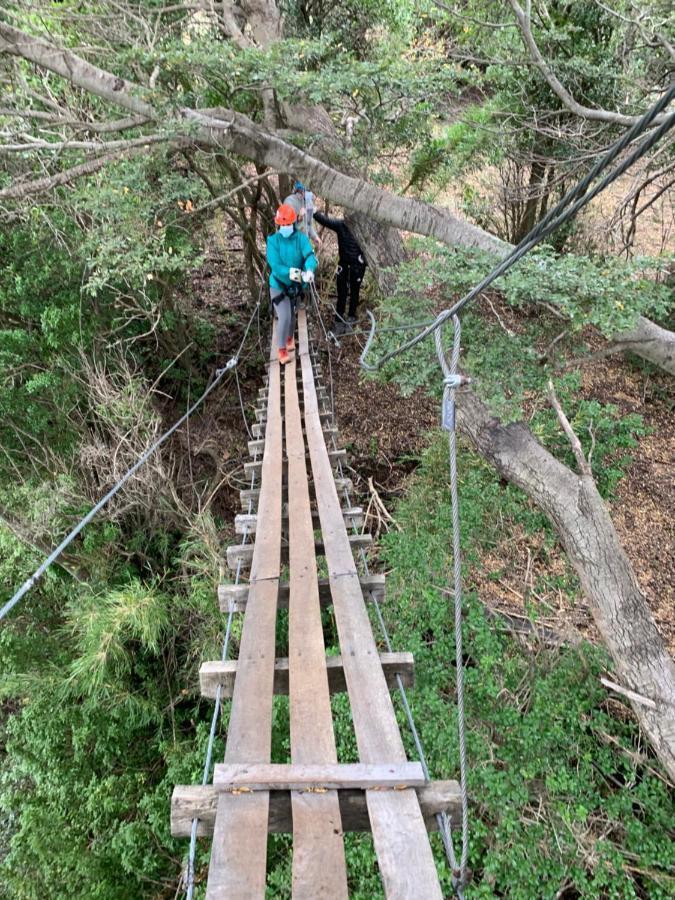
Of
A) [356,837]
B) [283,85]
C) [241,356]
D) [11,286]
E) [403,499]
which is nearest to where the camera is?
[356,837]

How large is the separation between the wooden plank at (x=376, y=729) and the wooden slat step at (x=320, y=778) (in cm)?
4

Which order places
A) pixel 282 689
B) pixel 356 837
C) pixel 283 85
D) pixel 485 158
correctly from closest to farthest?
pixel 282 689
pixel 356 837
pixel 283 85
pixel 485 158

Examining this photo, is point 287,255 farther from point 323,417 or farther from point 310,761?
point 310,761

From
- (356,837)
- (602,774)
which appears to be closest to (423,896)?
(356,837)

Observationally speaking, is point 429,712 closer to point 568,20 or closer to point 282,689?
point 282,689

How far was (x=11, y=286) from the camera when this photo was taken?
5.07 m

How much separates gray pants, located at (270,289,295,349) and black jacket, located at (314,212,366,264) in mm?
1944

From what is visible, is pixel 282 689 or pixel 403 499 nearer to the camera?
pixel 282 689

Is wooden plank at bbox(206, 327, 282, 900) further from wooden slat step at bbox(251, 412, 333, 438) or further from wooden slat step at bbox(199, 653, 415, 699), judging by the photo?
wooden slat step at bbox(251, 412, 333, 438)

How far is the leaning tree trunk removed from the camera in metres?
3.06

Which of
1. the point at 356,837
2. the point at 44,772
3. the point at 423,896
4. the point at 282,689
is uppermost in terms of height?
the point at 282,689


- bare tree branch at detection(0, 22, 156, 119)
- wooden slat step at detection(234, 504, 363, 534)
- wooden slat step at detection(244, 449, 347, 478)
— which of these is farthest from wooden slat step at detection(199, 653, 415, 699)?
bare tree branch at detection(0, 22, 156, 119)

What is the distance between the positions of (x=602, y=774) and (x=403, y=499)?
9.64ft

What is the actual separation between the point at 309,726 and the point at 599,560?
2.60 meters
